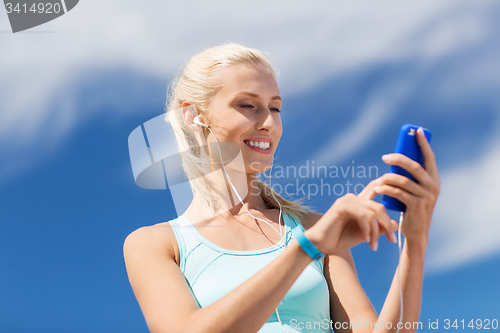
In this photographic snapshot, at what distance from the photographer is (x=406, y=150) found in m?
1.64

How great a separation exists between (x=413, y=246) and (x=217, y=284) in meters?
1.19

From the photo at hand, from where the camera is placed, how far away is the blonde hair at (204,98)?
10.3 feet

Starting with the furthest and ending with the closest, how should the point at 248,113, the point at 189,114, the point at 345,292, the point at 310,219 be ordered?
the point at 189,114 < the point at 310,219 < the point at 248,113 < the point at 345,292

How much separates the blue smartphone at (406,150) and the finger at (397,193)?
0.14ft

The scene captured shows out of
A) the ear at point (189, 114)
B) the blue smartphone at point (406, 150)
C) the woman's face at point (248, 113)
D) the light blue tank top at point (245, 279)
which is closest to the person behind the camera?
the blue smartphone at point (406, 150)

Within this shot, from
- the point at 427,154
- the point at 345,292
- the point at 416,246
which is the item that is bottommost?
the point at 345,292

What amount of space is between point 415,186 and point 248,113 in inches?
62.7

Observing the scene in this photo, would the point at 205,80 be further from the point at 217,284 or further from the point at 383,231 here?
the point at 383,231

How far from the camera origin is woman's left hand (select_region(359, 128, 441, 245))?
5.20 feet

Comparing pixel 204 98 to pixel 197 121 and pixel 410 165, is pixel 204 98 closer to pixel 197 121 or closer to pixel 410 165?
pixel 197 121

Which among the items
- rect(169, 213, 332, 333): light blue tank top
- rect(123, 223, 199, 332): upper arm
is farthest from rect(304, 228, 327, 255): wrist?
rect(169, 213, 332, 333): light blue tank top

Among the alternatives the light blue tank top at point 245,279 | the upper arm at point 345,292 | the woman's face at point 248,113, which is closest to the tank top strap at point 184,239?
the light blue tank top at point 245,279

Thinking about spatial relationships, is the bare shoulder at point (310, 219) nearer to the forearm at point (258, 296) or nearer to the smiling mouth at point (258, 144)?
the smiling mouth at point (258, 144)

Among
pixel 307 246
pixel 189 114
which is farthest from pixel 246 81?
pixel 307 246
